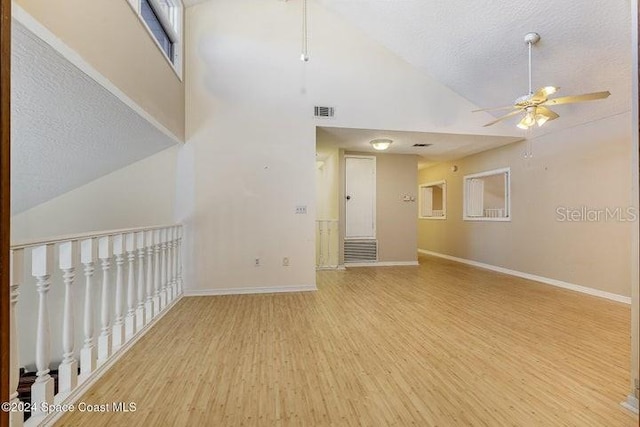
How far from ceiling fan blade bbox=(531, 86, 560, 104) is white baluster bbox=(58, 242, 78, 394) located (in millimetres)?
4052

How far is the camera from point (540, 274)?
4980 mm

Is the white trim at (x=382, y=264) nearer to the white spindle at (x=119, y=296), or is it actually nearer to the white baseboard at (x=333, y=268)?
the white baseboard at (x=333, y=268)

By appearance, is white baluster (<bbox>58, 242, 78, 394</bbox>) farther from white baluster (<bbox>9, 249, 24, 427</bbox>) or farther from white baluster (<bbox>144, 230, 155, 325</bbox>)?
white baluster (<bbox>144, 230, 155, 325</bbox>)

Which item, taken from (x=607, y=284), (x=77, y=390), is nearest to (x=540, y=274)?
(x=607, y=284)

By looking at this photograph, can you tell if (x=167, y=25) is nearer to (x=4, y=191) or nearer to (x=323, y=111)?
(x=323, y=111)

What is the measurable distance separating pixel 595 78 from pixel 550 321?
2.95 meters

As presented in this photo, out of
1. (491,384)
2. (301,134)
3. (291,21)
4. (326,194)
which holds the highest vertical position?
(291,21)

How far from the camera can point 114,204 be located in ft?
12.7

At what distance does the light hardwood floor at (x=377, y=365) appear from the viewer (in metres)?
1.68

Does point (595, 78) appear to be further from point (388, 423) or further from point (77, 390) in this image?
point (77, 390)

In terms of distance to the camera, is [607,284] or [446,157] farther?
[446,157]

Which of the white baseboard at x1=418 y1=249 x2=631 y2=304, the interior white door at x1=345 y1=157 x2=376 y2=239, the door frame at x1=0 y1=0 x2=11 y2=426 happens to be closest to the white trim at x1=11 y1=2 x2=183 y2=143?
the door frame at x1=0 y1=0 x2=11 y2=426

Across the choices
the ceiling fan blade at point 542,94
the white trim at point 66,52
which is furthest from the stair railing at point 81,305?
the ceiling fan blade at point 542,94

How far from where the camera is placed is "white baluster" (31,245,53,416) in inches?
63.2
